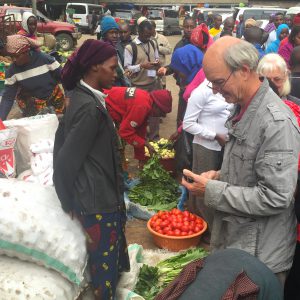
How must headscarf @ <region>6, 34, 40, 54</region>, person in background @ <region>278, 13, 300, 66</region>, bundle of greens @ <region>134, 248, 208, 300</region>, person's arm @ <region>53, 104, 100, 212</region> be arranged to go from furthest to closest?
person in background @ <region>278, 13, 300, 66</region>
headscarf @ <region>6, 34, 40, 54</region>
bundle of greens @ <region>134, 248, 208, 300</region>
person's arm @ <region>53, 104, 100, 212</region>

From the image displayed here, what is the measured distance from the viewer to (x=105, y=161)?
2.61m

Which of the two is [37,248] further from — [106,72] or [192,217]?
[192,217]

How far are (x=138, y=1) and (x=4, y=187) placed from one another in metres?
40.9

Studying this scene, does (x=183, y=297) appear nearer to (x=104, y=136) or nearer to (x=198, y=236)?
(x=104, y=136)

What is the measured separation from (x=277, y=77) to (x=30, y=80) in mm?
2951

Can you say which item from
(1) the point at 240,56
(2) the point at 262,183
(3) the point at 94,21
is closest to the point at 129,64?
(1) the point at 240,56

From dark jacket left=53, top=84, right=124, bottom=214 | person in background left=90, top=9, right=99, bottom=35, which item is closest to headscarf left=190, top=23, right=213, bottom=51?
dark jacket left=53, top=84, right=124, bottom=214

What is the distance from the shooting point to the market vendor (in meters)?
4.69

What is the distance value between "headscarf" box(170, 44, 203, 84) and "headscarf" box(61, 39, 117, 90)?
7.10ft

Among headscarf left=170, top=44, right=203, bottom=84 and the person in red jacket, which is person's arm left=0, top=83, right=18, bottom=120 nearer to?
the person in red jacket

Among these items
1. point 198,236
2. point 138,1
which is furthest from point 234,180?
point 138,1

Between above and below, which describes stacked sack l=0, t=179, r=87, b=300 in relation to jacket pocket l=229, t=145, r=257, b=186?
below

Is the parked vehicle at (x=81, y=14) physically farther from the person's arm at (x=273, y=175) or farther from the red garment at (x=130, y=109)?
the person's arm at (x=273, y=175)

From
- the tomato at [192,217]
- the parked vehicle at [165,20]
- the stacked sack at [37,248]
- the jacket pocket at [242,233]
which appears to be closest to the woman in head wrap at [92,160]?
the stacked sack at [37,248]
